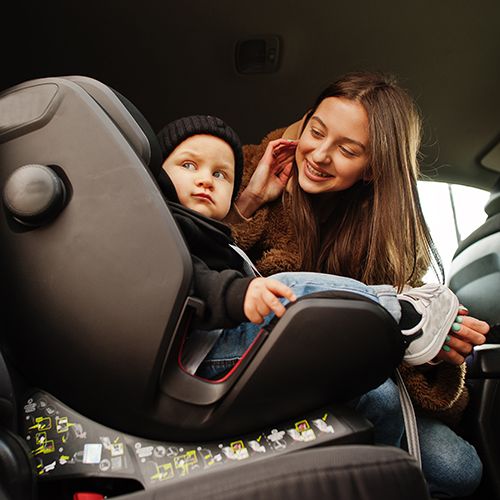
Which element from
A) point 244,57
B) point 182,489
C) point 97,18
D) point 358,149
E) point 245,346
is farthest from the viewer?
point 244,57

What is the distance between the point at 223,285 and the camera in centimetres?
52

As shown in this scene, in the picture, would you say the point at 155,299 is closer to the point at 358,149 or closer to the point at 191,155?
the point at 191,155

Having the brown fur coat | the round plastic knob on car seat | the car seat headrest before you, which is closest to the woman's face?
the brown fur coat

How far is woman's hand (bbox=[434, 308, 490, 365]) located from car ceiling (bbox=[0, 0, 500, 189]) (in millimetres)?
995

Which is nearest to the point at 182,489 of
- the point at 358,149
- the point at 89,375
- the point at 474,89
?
the point at 89,375

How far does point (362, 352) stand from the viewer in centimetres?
49

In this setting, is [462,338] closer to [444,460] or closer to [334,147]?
[444,460]

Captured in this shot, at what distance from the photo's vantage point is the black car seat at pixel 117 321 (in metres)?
0.45

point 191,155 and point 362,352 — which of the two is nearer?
point 362,352

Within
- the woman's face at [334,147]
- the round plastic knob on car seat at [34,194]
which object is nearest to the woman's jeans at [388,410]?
the round plastic knob on car seat at [34,194]

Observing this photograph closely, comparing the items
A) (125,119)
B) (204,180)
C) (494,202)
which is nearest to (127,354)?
(125,119)

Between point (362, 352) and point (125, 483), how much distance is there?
Result: 0.94 feet

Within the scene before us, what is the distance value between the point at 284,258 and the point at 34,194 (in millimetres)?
635

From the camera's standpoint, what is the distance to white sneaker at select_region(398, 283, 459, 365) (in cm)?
63
